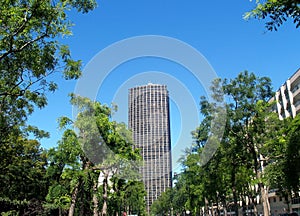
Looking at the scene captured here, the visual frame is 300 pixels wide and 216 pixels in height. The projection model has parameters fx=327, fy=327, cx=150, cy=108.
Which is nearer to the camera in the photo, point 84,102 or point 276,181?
point 276,181

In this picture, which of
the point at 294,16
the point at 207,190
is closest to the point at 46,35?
the point at 294,16

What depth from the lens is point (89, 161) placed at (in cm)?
2478

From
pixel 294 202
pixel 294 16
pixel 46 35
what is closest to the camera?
pixel 294 16

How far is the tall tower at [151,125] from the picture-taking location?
39031 mm

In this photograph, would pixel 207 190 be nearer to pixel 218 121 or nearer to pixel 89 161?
pixel 218 121

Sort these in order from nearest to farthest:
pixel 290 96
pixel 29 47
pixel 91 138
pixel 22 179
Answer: pixel 29 47, pixel 91 138, pixel 22 179, pixel 290 96

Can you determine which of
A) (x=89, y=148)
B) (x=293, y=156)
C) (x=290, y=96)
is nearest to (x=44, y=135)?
(x=89, y=148)

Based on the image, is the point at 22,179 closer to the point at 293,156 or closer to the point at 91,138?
the point at 91,138

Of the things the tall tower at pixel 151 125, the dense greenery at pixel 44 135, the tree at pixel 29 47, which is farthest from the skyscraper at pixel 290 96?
the tree at pixel 29 47

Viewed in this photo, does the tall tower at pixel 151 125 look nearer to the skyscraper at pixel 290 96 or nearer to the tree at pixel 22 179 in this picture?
the tree at pixel 22 179

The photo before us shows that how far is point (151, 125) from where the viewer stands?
47844 mm

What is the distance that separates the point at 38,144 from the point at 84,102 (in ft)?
54.9

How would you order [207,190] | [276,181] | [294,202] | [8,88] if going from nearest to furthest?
1. [8,88]
2. [276,181]
3. [207,190]
4. [294,202]

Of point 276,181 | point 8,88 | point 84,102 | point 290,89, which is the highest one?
point 290,89
